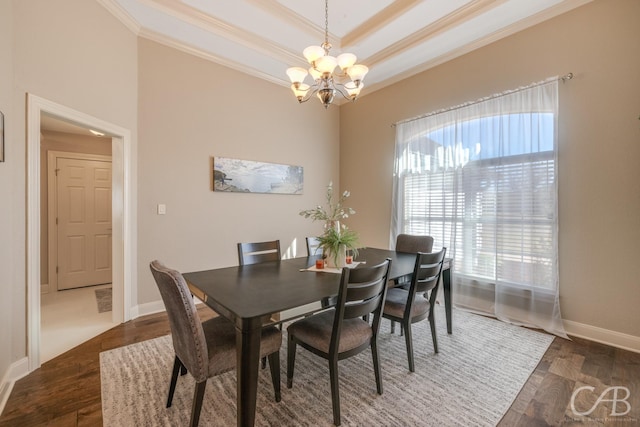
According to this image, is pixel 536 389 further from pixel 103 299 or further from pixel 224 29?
pixel 103 299

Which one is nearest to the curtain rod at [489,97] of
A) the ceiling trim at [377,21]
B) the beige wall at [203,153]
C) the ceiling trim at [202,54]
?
the ceiling trim at [377,21]

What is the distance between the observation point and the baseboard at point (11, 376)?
5.88ft

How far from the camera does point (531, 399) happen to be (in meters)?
1.80

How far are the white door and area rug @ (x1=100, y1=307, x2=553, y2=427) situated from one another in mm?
2701

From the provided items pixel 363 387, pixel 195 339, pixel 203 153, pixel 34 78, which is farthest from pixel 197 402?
pixel 203 153

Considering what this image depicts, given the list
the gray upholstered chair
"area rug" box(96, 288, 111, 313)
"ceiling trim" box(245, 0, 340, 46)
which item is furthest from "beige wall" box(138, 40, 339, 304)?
the gray upholstered chair

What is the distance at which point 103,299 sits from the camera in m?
3.75

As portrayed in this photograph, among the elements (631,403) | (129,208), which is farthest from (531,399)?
(129,208)

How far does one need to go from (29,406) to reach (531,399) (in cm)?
315

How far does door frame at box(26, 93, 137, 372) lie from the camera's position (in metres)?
2.10

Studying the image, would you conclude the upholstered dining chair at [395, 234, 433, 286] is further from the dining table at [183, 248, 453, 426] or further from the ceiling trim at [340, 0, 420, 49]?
the ceiling trim at [340, 0, 420, 49]

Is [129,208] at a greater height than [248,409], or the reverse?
[129,208]

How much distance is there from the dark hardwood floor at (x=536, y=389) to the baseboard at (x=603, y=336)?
3.1 inches

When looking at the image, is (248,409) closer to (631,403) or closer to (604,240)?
(631,403)
